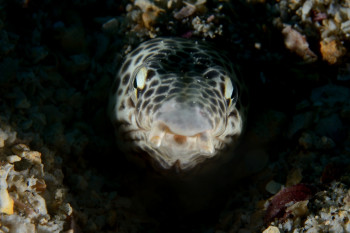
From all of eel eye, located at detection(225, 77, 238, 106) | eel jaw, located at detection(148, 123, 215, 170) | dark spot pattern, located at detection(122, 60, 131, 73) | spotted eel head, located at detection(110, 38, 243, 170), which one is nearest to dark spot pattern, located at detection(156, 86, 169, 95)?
spotted eel head, located at detection(110, 38, 243, 170)

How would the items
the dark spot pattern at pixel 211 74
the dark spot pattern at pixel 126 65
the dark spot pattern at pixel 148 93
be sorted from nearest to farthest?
the dark spot pattern at pixel 148 93, the dark spot pattern at pixel 211 74, the dark spot pattern at pixel 126 65

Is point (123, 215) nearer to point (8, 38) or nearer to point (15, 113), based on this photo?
point (15, 113)

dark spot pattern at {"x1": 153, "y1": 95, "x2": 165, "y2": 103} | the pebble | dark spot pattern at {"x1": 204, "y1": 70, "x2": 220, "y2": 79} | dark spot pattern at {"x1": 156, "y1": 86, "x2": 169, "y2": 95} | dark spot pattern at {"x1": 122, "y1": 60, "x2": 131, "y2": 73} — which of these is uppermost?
dark spot pattern at {"x1": 204, "y1": 70, "x2": 220, "y2": 79}

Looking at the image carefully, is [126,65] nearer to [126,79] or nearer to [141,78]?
[126,79]

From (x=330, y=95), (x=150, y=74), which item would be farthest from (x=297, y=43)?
(x=150, y=74)

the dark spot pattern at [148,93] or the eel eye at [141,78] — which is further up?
Answer: the eel eye at [141,78]

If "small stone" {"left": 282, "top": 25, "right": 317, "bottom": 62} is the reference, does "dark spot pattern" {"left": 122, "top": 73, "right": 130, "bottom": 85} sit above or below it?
below

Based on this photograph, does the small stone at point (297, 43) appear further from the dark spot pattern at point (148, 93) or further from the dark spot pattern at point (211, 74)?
the dark spot pattern at point (148, 93)

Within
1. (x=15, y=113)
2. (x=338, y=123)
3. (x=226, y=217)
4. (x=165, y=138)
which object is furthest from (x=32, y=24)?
(x=338, y=123)

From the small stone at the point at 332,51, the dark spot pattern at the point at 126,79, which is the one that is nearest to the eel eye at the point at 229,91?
the dark spot pattern at the point at 126,79

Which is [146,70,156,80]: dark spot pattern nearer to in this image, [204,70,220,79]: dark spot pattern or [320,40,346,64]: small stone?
[204,70,220,79]: dark spot pattern
